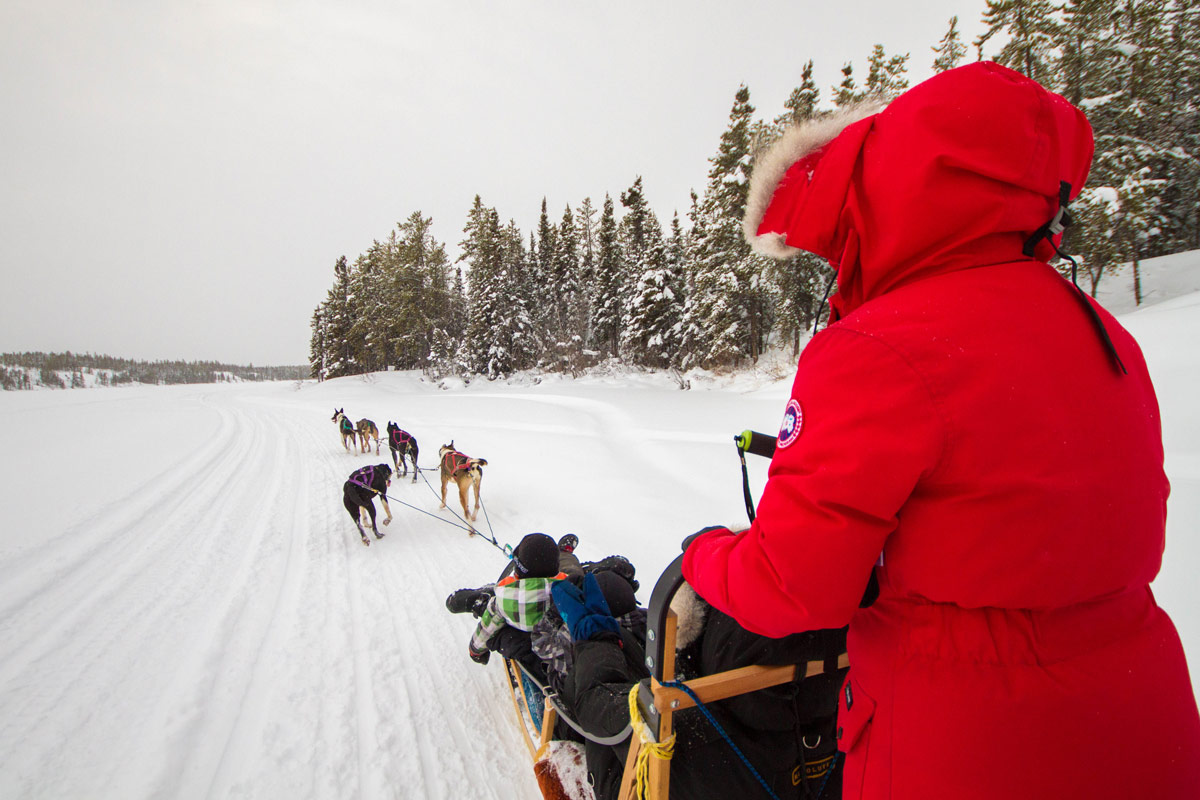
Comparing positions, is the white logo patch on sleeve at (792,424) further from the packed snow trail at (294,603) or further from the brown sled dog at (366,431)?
the brown sled dog at (366,431)

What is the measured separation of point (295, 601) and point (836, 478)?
537 centimetres

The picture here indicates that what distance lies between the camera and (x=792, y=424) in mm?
1001

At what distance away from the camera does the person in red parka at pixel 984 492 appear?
0.79 metres

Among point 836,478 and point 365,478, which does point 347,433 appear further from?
point 836,478

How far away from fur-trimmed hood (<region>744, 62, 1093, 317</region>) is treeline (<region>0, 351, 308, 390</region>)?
3566 inches

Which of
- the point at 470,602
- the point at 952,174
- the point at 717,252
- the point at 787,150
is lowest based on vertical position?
the point at 470,602

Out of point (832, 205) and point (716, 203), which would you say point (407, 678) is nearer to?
point (832, 205)

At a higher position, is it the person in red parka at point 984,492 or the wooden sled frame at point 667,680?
the person in red parka at point 984,492

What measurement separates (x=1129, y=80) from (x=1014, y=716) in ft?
76.9

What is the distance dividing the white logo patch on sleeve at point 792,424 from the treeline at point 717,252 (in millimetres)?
848

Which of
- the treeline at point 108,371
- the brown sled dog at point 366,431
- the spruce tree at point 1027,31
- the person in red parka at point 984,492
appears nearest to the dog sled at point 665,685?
the person in red parka at point 984,492

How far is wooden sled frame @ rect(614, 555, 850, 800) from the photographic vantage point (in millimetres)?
1418

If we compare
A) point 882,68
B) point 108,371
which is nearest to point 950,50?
point 882,68

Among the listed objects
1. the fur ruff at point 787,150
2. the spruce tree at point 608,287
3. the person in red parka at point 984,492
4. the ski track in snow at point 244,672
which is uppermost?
the spruce tree at point 608,287
